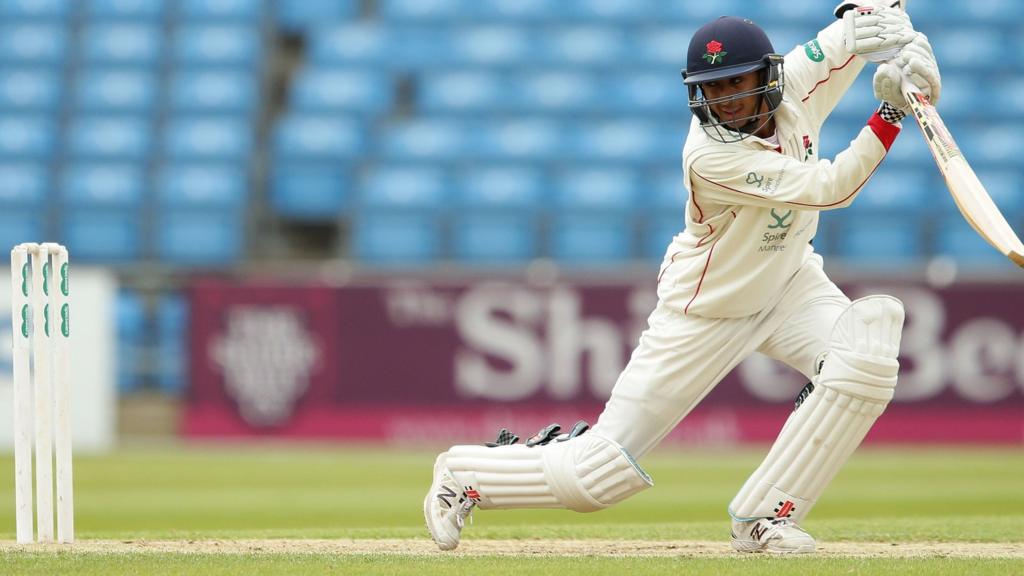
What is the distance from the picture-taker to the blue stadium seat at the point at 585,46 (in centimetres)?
1334

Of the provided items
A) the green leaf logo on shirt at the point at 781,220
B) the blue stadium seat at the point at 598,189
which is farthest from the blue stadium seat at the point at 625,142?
the green leaf logo on shirt at the point at 781,220

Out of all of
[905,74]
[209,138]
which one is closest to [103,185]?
[209,138]

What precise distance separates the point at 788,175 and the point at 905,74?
1.38 ft

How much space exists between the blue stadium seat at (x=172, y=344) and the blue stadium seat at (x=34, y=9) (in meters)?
4.25

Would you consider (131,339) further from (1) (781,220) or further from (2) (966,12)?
(2) (966,12)

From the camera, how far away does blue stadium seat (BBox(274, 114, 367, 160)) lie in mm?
12523

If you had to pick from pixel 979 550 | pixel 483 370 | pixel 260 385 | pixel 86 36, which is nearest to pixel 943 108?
pixel 483 370

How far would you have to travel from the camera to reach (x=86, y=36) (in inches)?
543

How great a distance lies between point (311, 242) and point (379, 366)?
2588 millimetres

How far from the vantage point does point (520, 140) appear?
41.1 ft

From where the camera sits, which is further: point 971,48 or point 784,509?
point 971,48

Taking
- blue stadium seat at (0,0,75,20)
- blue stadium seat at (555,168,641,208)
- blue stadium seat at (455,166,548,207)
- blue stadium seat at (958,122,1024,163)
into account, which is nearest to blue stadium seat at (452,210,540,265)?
blue stadium seat at (455,166,548,207)

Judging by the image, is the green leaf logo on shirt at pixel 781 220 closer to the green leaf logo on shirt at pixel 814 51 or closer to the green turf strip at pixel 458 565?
the green leaf logo on shirt at pixel 814 51

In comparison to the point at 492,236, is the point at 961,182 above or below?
above
